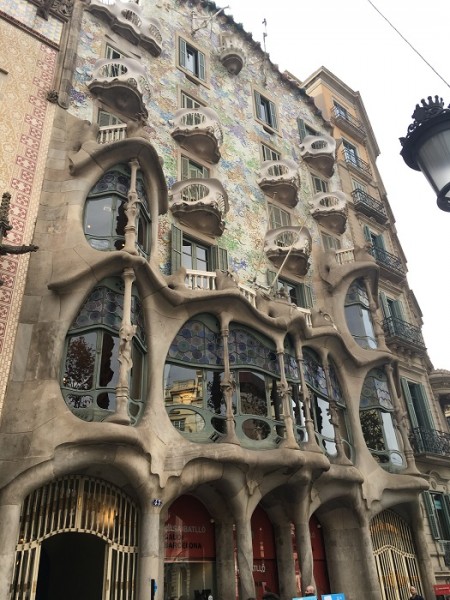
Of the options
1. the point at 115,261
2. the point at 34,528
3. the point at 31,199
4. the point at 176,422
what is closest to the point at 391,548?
the point at 176,422

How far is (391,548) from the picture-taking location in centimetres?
1616

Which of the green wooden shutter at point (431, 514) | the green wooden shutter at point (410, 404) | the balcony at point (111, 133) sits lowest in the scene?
the green wooden shutter at point (431, 514)

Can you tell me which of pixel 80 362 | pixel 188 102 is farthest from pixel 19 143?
pixel 188 102

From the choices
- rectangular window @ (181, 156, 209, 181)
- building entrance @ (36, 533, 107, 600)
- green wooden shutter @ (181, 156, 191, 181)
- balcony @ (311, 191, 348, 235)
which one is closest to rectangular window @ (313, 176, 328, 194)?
balcony @ (311, 191, 348, 235)

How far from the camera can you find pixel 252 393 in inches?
548

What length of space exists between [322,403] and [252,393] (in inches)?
129

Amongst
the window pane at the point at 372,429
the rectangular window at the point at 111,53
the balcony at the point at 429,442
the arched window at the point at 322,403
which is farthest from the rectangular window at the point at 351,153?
the window pane at the point at 372,429

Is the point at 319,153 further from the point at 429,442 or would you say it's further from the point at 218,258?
the point at 429,442

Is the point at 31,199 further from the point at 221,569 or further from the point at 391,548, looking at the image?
the point at 391,548

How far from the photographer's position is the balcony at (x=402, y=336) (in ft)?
68.5

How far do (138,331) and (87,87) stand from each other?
8895 mm

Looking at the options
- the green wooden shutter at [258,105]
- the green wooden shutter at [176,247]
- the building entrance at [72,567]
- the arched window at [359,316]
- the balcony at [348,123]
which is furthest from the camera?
the balcony at [348,123]

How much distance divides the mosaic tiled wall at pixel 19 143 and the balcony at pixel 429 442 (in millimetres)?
15085

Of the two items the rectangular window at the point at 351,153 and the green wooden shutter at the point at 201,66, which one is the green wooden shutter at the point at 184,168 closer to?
the green wooden shutter at the point at 201,66
